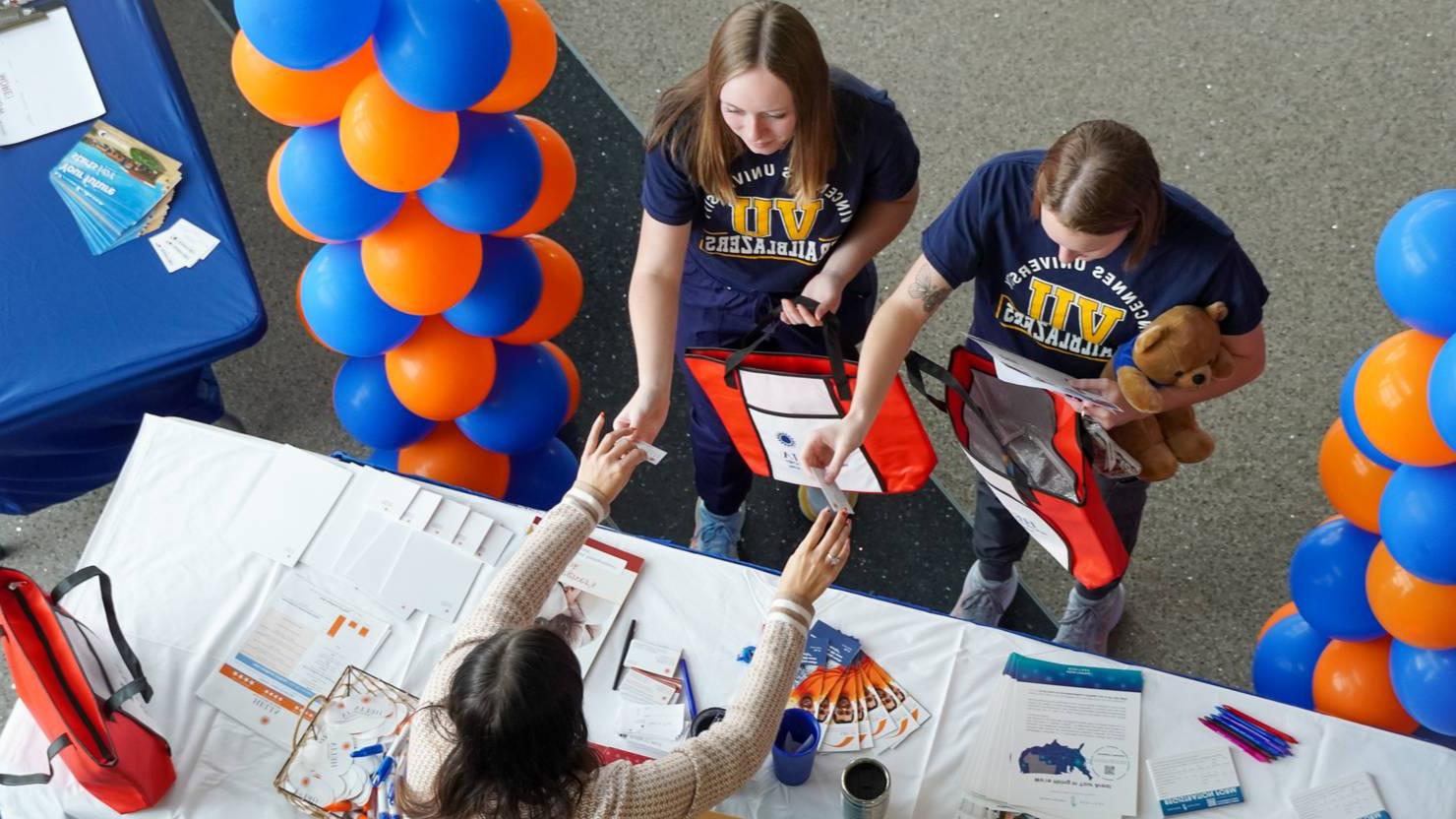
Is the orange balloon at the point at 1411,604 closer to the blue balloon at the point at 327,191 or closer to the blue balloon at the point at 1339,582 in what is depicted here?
the blue balloon at the point at 1339,582

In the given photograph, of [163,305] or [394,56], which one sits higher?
[394,56]

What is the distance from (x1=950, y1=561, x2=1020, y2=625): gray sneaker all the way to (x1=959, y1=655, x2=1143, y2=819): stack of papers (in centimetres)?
71

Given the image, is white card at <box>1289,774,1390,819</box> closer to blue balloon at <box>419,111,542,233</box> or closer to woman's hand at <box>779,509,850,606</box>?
woman's hand at <box>779,509,850,606</box>

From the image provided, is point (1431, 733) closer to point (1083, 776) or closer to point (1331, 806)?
point (1331, 806)

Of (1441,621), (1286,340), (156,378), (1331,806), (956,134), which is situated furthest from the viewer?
(956,134)

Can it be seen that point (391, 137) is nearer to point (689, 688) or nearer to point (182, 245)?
point (182, 245)

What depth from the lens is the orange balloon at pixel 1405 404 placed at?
174 cm

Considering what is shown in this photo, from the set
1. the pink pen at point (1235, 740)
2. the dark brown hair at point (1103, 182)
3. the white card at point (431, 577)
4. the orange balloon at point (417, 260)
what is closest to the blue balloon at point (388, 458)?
the orange balloon at point (417, 260)

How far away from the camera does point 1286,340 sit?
10.0 ft

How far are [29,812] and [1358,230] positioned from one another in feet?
10.4

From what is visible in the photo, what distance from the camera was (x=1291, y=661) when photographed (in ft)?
7.39

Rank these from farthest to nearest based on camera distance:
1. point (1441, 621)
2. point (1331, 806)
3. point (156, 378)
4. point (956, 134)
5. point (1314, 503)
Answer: point (956, 134) → point (1314, 503) → point (156, 378) → point (1441, 621) → point (1331, 806)

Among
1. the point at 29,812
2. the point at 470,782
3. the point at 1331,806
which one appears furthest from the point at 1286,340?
the point at 29,812

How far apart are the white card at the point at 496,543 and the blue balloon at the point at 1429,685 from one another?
4.88 feet
